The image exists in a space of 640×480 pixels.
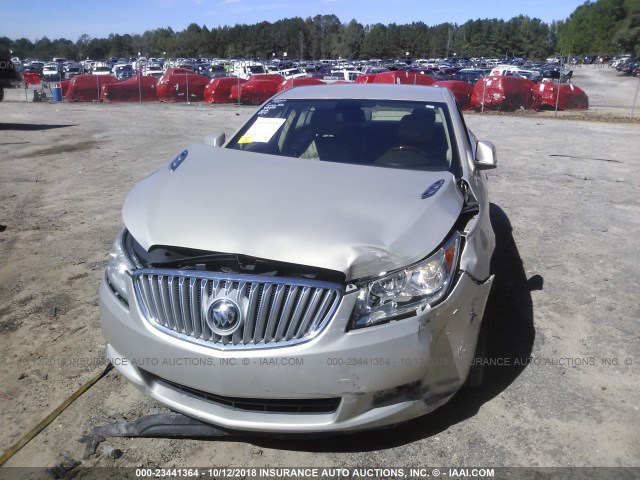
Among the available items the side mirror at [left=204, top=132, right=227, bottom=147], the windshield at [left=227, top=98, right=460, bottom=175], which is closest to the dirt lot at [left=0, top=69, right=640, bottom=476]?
the windshield at [left=227, top=98, right=460, bottom=175]

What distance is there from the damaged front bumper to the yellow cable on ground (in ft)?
2.20

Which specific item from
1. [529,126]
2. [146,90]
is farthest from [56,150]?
[146,90]

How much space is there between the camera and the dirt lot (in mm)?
2898

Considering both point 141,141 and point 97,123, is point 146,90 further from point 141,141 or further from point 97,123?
point 141,141

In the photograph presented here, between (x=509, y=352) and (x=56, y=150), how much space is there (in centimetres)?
1146

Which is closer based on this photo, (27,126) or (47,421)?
(47,421)

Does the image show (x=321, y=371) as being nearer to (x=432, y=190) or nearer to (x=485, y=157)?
(x=432, y=190)

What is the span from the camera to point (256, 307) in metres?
2.52

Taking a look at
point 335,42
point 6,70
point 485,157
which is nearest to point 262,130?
point 485,157

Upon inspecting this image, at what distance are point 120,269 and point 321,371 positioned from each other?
118cm

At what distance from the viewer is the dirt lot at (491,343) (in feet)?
9.51

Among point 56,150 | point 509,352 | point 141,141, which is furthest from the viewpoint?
point 141,141

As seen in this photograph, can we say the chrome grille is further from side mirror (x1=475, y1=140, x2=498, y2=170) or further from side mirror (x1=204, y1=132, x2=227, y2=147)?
side mirror (x1=204, y1=132, x2=227, y2=147)

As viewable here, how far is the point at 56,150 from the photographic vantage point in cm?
1261
